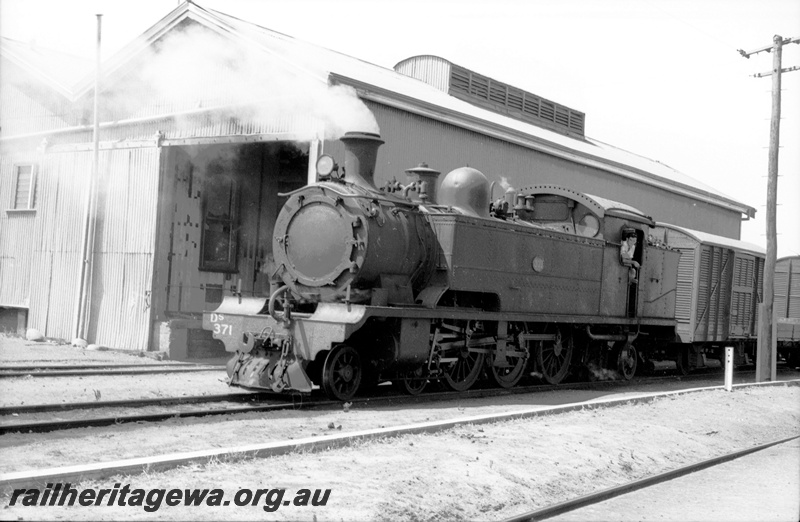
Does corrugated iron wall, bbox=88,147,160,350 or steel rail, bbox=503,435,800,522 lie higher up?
corrugated iron wall, bbox=88,147,160,350

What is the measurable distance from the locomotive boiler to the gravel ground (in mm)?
815

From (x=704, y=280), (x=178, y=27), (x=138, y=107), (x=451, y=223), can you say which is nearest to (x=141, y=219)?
(x=138, y=107)

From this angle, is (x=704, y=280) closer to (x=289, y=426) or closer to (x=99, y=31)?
(x=289, y=426)

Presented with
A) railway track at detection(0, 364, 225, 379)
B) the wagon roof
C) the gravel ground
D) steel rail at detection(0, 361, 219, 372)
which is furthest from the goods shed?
the gravel ground

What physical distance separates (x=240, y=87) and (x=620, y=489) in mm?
11997

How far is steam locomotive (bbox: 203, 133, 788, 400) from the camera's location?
10.8 metres

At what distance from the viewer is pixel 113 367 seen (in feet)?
48.1

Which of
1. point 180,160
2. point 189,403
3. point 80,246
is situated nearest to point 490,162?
point 180,160

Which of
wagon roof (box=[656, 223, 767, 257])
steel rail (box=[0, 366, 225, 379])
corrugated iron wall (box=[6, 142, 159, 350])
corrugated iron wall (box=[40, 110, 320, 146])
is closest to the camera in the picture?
steel rail (box=[0, 366, 225, 379])

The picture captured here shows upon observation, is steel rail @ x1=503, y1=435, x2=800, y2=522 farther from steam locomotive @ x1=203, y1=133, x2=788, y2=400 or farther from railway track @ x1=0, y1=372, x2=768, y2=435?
railway track @ x1=0, y1=372, x2=768, y2=435

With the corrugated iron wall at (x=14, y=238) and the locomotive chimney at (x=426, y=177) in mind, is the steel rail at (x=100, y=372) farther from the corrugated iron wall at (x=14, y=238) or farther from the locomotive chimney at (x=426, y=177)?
the corrugated iron wall at (x=14, y=238)

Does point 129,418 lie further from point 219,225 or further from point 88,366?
point 219,225

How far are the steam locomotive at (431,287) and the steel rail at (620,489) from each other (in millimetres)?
3953

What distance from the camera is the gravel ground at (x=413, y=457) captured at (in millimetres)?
5812
